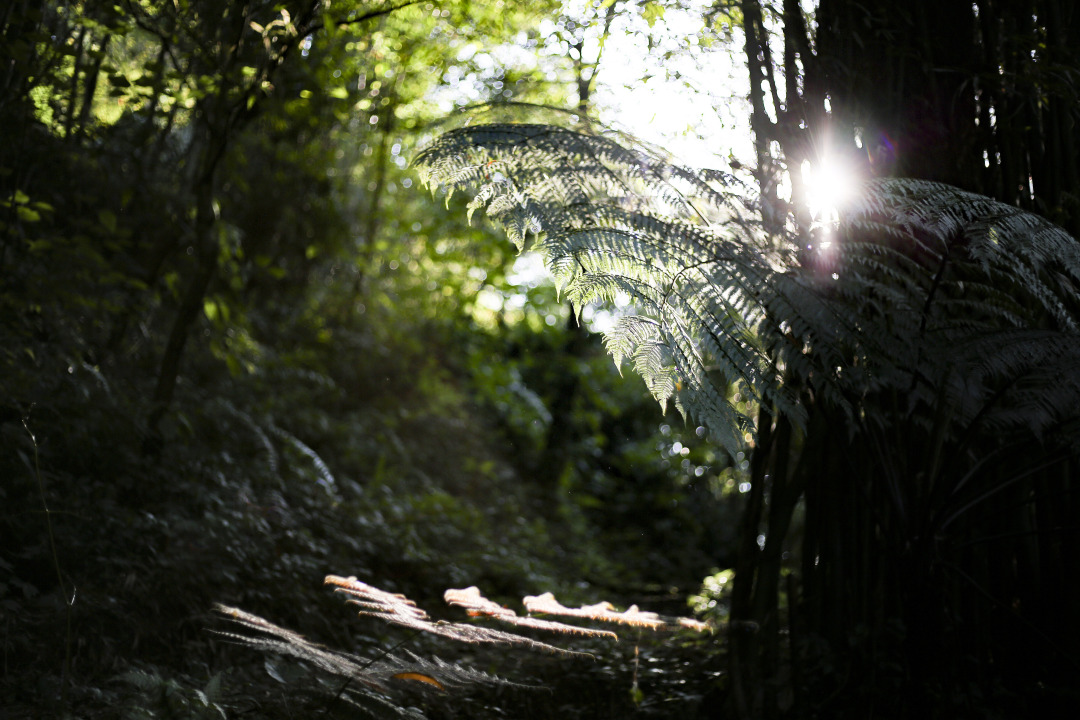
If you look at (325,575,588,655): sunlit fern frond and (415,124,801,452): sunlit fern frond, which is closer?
(325,575,588,655): sunlit fern frond

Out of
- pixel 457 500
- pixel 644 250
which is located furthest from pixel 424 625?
pixel 457 500

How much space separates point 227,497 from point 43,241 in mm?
1218

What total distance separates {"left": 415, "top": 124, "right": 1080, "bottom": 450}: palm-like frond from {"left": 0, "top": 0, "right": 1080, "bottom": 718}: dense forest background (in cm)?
5

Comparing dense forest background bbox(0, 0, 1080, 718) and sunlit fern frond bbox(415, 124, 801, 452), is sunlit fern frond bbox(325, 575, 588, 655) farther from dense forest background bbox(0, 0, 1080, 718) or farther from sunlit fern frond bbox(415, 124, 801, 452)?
sunlit fern frond bbox(415, 124, 801, 452)

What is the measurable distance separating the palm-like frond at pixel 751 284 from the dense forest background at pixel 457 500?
0.05m

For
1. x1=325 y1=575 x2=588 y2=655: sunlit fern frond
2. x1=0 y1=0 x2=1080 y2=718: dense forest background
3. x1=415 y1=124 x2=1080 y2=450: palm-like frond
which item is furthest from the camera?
x1=0 y1=0 x2=1080 y2=718: dense forest background

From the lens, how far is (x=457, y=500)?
4.87m

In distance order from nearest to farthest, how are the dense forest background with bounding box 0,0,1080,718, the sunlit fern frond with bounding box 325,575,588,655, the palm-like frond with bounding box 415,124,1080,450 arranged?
the sunlit fern frond with bounding box 325,575,588,655 < the palm-like frond with bounding box 415,124,1080,450 < the dense forest background with bounding box 0,0,1080,718

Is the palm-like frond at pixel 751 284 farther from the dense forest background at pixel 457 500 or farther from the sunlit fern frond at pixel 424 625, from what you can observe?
the sunlit fern frond at pixel 424 625

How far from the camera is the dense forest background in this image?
184 centimetres

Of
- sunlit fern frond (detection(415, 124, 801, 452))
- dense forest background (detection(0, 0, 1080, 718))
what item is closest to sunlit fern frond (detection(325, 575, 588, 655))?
dense forest background (detection(0, 0, 1080, 718))

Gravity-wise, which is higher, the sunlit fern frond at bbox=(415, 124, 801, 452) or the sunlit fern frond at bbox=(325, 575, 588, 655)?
the sunlit fern frond at bbox=(415, 124, 801, 452)

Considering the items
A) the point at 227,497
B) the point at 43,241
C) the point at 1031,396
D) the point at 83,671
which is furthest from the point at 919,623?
the point at 43,241

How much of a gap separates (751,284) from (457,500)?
356cm
